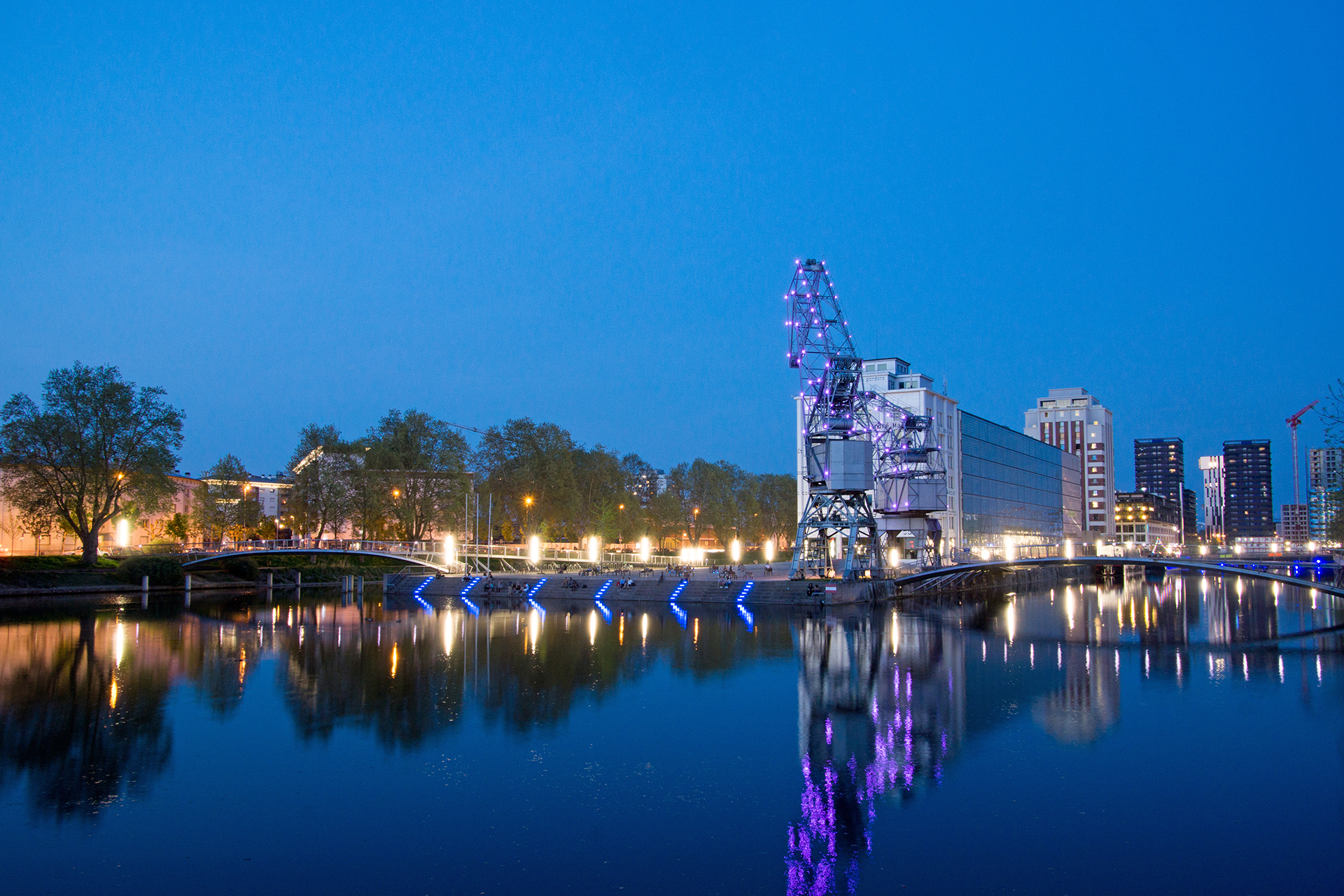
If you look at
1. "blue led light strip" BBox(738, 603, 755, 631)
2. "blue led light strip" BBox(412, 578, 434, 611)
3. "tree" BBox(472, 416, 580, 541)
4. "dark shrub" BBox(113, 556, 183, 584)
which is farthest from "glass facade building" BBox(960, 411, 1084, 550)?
"dark shrub" BBox(113, 556, 183, 584)

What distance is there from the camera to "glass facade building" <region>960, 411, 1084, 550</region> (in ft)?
363

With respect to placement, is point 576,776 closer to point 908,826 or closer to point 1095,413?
point 908,826

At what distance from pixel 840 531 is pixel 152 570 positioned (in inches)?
2115

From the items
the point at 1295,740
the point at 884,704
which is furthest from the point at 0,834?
the point at 1295,740

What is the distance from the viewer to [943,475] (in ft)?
251

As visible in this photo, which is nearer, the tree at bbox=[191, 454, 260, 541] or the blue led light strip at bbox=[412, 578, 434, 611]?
the blue led light strip at bbox=[412, 578, 434, 611]

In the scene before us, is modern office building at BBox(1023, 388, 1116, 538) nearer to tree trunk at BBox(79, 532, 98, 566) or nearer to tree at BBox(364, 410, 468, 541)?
tree at BBox(364, 410, 468, 541)

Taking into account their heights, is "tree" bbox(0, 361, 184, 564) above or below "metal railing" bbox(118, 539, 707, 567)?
above

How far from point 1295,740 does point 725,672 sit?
17181mm

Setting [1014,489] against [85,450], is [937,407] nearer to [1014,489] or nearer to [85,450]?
[1014,489]

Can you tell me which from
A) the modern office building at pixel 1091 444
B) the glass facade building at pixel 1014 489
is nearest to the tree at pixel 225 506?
the glass facade building at pixel 1014 489

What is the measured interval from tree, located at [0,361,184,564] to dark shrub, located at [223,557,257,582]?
9.45m

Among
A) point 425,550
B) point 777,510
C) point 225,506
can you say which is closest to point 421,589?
point 425,550

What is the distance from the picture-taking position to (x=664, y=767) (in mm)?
20484
